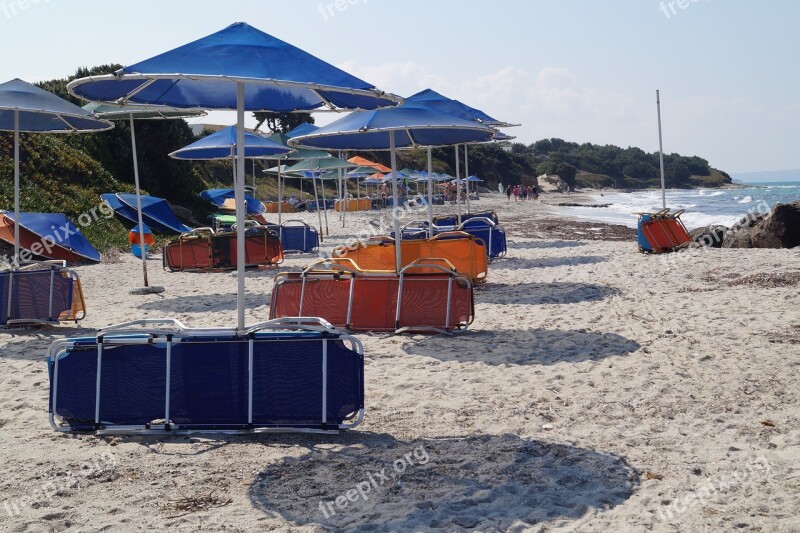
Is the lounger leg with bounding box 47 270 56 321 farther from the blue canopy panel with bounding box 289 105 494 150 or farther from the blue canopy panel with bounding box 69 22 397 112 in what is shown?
the blue canopy panel with bounding box 69 22 397 112

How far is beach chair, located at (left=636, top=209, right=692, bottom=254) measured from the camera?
1716 centimetres

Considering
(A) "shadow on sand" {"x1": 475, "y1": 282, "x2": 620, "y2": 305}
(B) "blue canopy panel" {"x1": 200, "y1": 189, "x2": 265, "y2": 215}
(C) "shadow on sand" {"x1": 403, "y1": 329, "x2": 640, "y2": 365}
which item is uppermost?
(B) "blue canopy panel" {"x1": 200, "y1": 189, "x2": 265, "y2": 215}

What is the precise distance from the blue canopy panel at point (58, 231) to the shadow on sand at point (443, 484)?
13.4m

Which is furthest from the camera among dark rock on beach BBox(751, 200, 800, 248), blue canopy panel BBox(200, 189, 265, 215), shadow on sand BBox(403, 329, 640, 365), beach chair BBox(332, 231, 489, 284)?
blue canopy panel BBox(200, 189, 265, 215)

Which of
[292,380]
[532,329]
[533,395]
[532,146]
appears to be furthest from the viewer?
[532,146]

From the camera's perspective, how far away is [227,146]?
1438cm

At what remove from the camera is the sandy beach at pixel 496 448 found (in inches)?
153

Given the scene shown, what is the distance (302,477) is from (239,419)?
0.85 metres

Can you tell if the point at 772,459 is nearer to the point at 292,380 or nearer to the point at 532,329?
the point at 292,380

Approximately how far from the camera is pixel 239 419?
5090mm

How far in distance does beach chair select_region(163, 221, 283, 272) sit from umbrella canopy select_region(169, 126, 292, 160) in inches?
64.2

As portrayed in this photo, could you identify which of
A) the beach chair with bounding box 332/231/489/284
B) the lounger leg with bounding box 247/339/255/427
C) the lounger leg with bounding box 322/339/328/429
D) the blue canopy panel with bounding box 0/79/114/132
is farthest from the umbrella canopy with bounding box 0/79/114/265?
the lounger leg with bounding box 322/339/328/429

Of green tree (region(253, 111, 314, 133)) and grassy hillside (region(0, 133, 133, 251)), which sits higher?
green tree (region(253, 111, 314, 133))

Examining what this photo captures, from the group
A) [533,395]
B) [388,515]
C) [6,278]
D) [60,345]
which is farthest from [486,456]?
[6,278]
